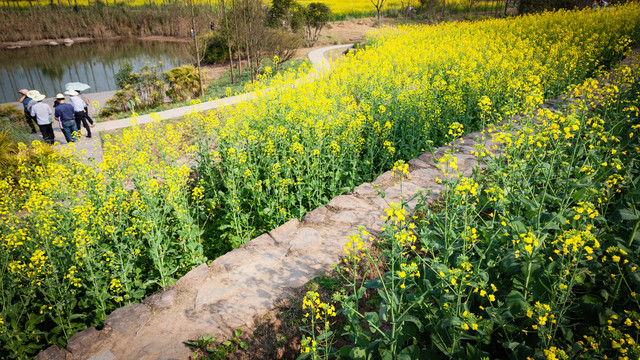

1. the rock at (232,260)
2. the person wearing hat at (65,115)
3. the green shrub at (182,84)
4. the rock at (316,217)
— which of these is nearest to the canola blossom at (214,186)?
the rock at (316,217)

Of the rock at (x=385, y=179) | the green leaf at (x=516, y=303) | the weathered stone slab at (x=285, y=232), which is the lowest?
the weathered stone slab at (x=285, y=232)

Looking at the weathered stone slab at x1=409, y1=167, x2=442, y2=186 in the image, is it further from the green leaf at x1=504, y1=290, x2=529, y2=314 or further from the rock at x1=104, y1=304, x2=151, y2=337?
the rock at x1=104, y1=304, x2=151, y2=337

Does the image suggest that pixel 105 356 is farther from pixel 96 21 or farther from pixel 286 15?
pixel 96 21

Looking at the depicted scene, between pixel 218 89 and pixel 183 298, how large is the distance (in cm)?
1432

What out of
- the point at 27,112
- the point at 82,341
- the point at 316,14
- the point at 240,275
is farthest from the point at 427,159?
the point at 316,14

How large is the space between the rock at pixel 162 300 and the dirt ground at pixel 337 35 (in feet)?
58.5

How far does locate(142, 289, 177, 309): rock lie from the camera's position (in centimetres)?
322

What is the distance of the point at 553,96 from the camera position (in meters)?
8.77

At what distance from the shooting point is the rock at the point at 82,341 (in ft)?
9.29

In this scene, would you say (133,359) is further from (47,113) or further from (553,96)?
(553,96)

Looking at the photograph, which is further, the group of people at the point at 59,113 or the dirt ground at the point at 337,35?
the dirt ground at the point at 337,35

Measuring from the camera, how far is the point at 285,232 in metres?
4.26

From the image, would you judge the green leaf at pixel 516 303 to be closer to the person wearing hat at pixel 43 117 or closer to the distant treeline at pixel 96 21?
the person wearing hat at pixel 43 117

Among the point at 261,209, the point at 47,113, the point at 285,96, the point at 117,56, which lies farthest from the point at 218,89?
the point at 117,56
